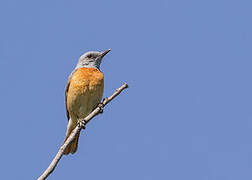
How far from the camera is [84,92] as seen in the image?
10500 millimetres

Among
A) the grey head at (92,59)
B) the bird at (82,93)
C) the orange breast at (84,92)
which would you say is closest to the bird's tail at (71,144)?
the bird at (82,93)

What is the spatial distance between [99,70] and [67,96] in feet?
3.17

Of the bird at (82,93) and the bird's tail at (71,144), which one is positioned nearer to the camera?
the bird's tail at (71,144)

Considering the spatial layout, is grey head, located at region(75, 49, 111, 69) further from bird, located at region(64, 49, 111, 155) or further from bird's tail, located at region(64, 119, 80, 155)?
bird's tail, located at region(64, 119, 80, 155)

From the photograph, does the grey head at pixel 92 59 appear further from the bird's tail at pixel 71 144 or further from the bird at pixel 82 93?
the bird's tail at pixel 71 144

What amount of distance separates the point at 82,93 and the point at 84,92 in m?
0.05

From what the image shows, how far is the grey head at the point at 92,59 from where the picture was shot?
11.4m

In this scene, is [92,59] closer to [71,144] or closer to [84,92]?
[84,92]

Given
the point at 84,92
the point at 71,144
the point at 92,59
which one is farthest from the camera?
the point at 92,59

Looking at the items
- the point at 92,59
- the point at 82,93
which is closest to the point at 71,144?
the point at 82,93

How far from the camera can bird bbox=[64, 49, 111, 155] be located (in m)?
10.5

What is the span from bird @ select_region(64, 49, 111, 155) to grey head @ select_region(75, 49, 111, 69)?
40 mm

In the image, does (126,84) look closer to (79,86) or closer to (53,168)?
(53,168)

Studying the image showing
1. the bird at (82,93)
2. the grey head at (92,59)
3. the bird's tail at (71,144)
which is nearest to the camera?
the bird's tail at (71,144)
